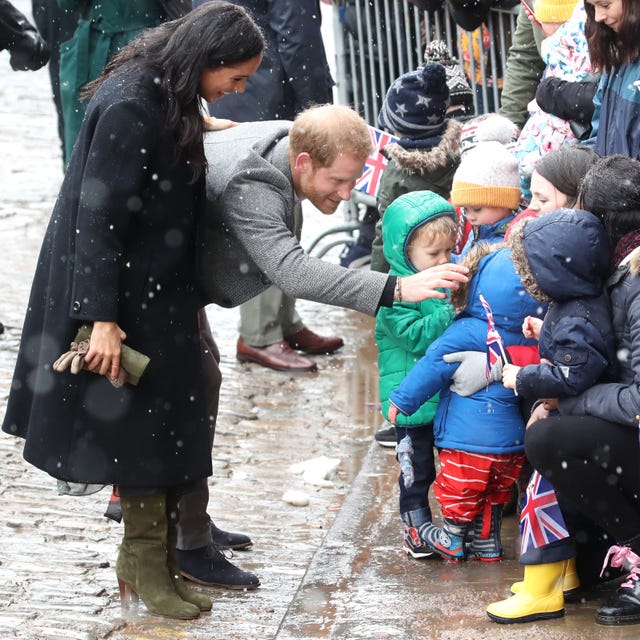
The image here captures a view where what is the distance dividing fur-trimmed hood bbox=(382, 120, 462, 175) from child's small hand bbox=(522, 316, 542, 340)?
1962 millimetres

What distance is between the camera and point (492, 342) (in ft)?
14.5

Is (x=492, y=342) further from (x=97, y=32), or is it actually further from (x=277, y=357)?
(x=97, y=32)

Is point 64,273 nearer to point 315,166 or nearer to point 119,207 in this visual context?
point 119,207

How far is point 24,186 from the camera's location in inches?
441

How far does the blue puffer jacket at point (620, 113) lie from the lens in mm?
4859

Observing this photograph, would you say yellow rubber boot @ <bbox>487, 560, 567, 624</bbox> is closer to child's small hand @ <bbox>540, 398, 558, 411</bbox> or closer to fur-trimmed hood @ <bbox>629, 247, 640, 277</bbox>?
child's small hand @ <bbox>540, 398, 558, 411</bbox>

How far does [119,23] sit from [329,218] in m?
3.88

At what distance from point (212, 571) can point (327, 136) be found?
1.69 m

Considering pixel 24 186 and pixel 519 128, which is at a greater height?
pixel 519 128

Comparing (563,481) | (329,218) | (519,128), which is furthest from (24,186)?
(563,481)

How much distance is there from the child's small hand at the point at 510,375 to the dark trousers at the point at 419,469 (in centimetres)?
71

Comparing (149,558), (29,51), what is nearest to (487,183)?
(149,558)

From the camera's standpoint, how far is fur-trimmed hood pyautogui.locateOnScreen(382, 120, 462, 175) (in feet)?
19.9

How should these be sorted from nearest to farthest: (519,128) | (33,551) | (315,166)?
(315,166), (33,551), (519,128)
